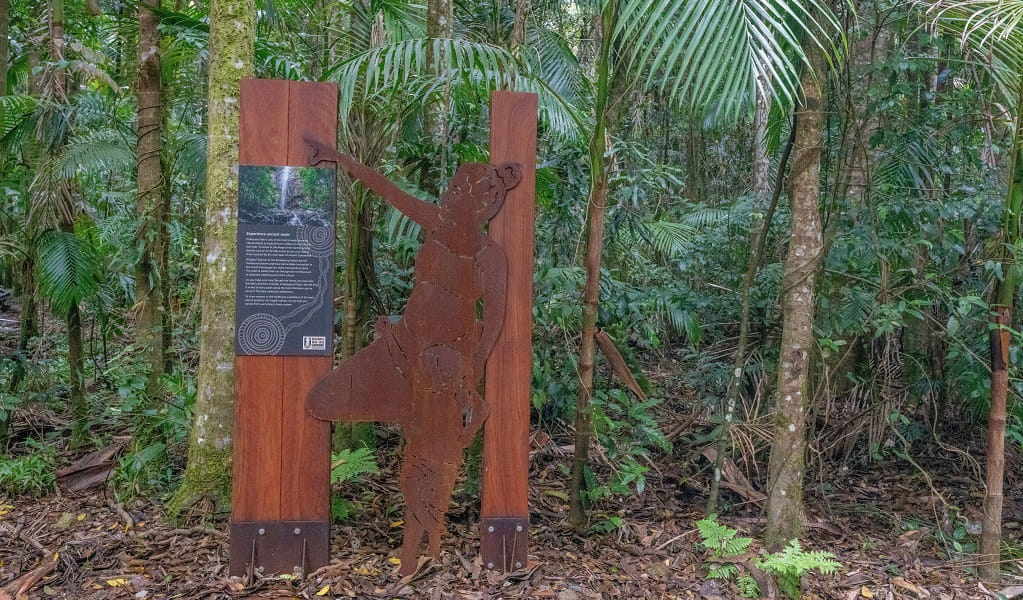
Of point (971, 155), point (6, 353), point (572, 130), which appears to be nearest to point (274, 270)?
point (572, 130)

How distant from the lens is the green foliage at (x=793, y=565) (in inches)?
133

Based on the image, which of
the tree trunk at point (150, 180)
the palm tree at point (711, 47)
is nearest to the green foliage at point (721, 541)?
the palm tree at point (711, 47)

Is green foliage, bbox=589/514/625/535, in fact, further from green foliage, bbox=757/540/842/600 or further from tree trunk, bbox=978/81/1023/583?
tree trunk, bbox=978/81/1023/583

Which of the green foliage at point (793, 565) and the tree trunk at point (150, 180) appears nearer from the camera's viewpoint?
the green foliage at point (793, 565)

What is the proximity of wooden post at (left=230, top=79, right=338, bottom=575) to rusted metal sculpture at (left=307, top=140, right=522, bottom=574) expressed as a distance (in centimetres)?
18

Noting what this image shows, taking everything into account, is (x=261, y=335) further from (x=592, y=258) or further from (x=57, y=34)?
(x=57, y=34)

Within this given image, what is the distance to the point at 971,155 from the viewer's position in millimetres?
4777

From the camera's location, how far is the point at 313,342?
3.40 meters

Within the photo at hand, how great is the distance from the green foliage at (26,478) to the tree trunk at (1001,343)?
17.7ft

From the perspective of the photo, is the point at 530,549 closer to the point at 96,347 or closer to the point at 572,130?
the point at 572,130

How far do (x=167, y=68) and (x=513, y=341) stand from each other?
10.8 ft

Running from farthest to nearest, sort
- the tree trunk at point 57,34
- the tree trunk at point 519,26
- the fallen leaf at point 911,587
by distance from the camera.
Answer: the tree trunk at point 519,26 → the tree trunk at point 57,34 → the fallen leaf at point 911,587

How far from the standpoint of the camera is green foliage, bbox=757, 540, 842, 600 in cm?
338

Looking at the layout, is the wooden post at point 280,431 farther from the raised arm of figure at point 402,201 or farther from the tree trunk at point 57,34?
the tree trunk at point 57,34
